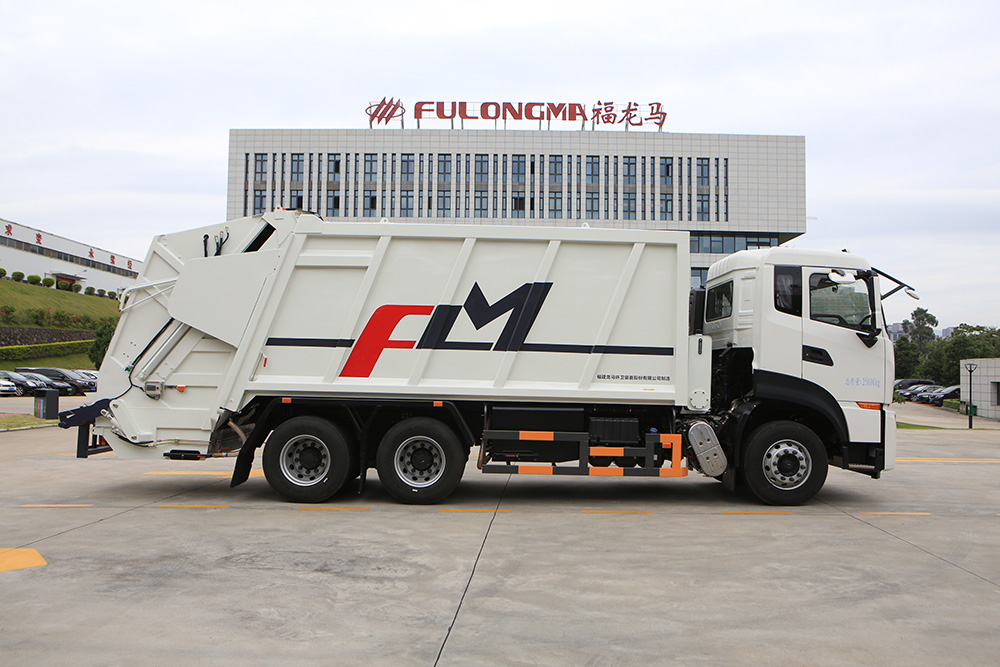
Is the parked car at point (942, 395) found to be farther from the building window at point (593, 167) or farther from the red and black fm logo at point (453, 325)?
the red and black fm logo at point (453, 325)

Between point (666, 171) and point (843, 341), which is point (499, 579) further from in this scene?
point (666, 171)

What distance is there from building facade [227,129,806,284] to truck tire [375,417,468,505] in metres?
64.9

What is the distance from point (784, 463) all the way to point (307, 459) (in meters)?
5.96

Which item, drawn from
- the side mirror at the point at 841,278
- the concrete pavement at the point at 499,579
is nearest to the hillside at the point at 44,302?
the concrete pavement at the point at 499,579

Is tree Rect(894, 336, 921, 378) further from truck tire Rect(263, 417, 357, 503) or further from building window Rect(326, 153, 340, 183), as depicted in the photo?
truck tire Rect(263, 417, 357, 503)

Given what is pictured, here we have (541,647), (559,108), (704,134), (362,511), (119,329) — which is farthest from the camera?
(704,134)

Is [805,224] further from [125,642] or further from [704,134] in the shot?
[125,642]

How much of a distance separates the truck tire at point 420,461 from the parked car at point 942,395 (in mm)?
46983

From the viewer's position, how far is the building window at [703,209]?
74250mm

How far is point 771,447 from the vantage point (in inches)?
346

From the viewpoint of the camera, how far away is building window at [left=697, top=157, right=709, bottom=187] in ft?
243

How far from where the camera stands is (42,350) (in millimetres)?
55750

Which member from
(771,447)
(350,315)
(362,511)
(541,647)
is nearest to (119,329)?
(350,315)

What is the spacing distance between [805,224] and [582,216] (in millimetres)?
24126
